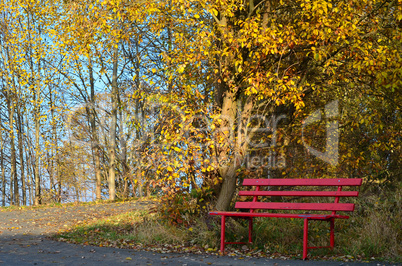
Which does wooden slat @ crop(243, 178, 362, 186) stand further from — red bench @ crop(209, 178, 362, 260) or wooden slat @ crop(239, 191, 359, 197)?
wooden slat @ crop(239, 191, 359, 197)

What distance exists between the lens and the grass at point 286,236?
6148 millimetres

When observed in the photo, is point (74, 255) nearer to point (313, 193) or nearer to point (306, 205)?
point (306, 205)

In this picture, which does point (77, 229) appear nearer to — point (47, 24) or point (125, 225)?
point (125, 225)

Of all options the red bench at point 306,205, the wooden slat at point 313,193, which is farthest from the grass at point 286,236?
the wooden slat at point 313,193

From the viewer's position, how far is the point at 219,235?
7227mm

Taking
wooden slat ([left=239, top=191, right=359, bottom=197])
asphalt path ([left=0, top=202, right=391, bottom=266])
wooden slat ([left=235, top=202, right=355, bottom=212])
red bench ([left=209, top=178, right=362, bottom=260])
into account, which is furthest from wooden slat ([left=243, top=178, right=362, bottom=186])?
asphalt path ([left=0, top=202, right=391, bottom=266])

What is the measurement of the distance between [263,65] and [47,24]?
10.8 metres

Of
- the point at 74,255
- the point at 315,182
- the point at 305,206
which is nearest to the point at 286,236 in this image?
the point at 305,206

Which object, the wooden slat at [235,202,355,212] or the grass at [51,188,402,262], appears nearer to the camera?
the wooden slat at [235,202,355,212]

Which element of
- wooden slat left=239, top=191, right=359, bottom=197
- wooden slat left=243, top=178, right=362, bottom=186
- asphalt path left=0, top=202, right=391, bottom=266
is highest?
wooden slat left=243, top=178, right=362, bottom=186

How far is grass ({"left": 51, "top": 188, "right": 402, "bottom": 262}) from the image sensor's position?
20.2 feet

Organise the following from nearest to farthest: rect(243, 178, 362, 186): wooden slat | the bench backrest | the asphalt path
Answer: the asphalt path, the bench backrest, rect(243, 178, 362, 186): wooden slat

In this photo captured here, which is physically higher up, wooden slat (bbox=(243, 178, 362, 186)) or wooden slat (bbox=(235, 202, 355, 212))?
wooden slat (bbox=(243, 178, 362, 186))

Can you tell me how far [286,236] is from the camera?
699cm
